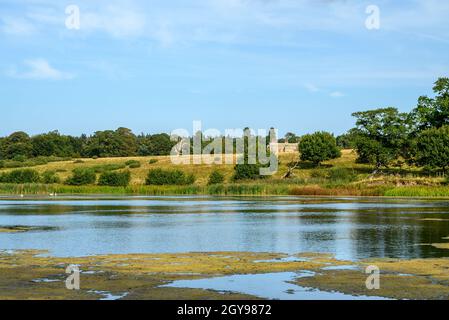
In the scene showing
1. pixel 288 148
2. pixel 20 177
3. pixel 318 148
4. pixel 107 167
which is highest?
pixel 288 148

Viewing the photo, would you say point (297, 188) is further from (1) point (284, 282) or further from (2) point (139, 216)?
(1) point (284, 282)

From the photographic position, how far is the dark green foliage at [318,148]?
114438 millimetres

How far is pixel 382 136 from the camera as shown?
108 meters

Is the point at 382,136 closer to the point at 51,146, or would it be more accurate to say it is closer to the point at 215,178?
the point at 215,178

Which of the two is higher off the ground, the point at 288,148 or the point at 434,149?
the point at 288,148

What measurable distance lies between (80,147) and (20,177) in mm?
86590

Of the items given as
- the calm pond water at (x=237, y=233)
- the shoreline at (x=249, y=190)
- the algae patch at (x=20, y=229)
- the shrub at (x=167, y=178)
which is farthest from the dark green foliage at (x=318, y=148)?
the algae patch at (x=20, y=229)

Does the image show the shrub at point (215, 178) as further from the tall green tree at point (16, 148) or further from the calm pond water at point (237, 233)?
the tall green tree at point (16, 148)

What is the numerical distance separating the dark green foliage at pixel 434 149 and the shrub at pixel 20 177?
5836 cm

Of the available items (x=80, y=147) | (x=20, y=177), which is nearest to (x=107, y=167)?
(x=20, y=177)

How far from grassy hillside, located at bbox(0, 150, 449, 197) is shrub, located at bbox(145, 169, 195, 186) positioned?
1.84m

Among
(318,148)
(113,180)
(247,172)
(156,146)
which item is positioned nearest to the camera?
(247,172)

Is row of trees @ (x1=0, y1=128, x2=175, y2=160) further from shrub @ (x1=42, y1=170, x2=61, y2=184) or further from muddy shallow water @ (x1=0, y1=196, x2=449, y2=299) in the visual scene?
muddy shallow water @ (x1=0, y1=196, x2=449, y2=299)
